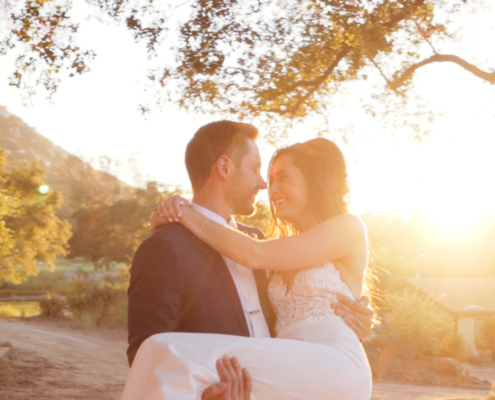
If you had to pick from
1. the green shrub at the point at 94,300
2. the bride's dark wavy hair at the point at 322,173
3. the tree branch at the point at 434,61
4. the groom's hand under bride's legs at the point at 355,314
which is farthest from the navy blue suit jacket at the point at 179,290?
the green shrub at the point at 94,300

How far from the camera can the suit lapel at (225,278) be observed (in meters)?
3.21

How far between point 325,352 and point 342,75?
6.69 metres

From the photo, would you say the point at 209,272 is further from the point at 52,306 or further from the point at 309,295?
the point at 52,306

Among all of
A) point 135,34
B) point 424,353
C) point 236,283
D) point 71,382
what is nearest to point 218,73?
point 135,34

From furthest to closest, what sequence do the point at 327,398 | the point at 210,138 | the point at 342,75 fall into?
1. the point at 342,75
2. the point at 210,138
3. the point at 327,398

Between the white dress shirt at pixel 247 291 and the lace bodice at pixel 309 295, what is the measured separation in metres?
0.15

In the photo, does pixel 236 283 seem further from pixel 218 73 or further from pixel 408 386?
pixel 408 386

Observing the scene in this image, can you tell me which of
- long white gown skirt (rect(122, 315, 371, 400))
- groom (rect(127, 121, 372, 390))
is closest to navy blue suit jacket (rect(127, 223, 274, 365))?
groom (rect(127, 121, 372, 390))

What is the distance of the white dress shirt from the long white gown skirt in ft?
1.33

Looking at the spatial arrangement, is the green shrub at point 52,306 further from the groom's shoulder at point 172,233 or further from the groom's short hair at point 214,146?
the groom's shoulder at point 172,233

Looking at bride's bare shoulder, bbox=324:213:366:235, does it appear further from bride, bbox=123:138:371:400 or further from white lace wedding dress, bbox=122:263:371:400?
white lace wedding dress, bbox=122:263:371:400

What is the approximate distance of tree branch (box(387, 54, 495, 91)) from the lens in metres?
8.91

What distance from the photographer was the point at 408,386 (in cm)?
1752

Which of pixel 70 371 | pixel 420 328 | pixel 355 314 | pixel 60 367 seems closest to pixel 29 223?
pixel 60 367
